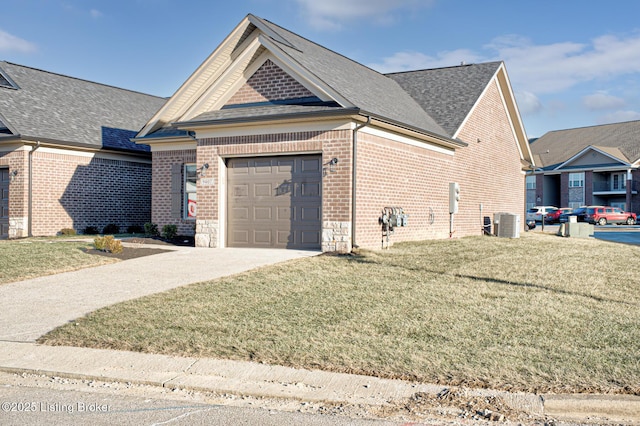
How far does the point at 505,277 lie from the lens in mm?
11945

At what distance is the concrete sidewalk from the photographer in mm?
5500

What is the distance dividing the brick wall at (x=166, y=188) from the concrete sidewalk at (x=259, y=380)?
507 inches

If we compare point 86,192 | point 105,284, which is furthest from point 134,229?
point 105,284

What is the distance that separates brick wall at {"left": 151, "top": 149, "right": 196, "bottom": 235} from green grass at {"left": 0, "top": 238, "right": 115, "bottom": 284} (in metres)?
4.37

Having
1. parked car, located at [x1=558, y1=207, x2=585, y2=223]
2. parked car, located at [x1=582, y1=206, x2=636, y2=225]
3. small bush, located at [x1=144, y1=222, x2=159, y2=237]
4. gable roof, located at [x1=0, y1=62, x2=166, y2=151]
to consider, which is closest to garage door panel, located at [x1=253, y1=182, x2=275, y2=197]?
small bush, located at [x1=144, y1=222, x2=159, y2=237]

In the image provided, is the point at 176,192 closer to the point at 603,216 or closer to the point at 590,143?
the point at 603,216

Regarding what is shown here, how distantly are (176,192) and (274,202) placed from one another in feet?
17.7

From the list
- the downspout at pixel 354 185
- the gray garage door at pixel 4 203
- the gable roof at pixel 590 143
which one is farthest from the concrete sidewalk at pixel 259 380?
the gable roof at pixel 590 143

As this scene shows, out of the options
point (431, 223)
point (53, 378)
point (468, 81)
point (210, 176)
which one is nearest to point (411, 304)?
point (53, 378)

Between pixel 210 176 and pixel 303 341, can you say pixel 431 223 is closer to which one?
pixel 210 176

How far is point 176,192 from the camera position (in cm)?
2067

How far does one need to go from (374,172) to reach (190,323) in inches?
348

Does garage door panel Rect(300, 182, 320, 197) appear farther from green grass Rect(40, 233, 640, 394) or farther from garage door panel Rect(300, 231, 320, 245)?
green grass Rect(40, 233, 640, 394)

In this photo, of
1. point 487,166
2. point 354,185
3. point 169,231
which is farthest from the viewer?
point 487,166
